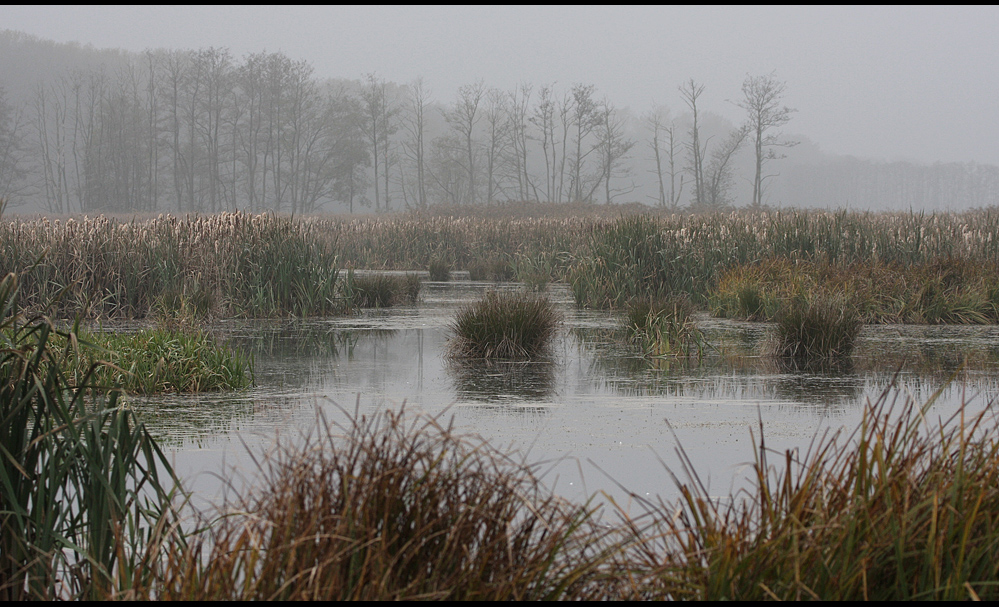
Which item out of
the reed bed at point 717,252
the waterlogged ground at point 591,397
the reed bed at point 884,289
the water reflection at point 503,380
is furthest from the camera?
the reed bed at point 717,252

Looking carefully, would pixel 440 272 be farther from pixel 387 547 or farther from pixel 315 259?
pixel 387 547

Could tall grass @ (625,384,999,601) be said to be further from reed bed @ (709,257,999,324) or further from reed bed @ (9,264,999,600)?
reed bed @ (709,257,999,324)

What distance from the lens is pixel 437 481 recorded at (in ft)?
7.87

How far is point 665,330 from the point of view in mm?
9477

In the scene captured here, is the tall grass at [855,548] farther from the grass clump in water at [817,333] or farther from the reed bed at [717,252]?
the reed bed at [717,252]

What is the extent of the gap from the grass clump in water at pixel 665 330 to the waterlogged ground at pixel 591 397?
0.78 feet

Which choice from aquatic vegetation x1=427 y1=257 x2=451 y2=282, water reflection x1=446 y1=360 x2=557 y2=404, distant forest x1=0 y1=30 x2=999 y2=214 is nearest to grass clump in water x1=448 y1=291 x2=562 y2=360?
water reflection x1=446 y1=360 x2=557 y2=404

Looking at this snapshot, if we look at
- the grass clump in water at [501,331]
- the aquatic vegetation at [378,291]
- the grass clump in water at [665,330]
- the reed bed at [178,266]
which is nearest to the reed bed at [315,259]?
the reed bed at [178,266]

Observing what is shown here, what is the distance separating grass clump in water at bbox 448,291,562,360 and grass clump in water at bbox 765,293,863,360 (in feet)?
7.76

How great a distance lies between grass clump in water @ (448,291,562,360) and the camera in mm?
9078

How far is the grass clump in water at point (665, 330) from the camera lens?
9234mm

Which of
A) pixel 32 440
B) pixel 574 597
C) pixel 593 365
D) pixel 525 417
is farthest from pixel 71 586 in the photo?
pixel 593 365

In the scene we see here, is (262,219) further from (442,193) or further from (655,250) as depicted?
(442,193)

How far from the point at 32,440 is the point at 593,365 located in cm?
608
